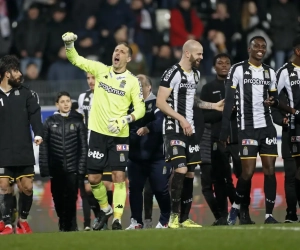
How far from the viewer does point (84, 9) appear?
2442cm

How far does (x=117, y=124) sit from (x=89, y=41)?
9613mm

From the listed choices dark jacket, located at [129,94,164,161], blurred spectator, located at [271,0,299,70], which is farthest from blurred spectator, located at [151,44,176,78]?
dark jacket, located at [129,94,164,161]

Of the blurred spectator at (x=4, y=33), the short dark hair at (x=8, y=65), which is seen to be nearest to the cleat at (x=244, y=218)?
the short dark hair at (x=8, y=65)

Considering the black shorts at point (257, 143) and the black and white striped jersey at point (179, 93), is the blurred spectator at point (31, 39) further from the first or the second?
the black shorts at point (257, 143)

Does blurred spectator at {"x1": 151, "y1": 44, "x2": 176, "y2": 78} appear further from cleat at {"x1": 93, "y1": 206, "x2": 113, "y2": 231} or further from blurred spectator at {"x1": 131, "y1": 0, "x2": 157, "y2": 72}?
cleat at {"x1": 93, "y1": 206, "x2": 113, "y2": 231}

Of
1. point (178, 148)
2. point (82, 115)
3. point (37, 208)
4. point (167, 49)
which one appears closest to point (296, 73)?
point (178, 148)

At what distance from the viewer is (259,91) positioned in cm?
1452

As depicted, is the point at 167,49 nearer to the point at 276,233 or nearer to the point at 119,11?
the point at 119,11

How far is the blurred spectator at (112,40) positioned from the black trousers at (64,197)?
7.85m

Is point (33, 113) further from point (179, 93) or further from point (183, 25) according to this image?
point (183, 25)

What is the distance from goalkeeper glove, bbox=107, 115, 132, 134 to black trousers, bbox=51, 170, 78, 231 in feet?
6.80

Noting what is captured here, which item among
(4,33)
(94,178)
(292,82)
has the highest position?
(4,33)

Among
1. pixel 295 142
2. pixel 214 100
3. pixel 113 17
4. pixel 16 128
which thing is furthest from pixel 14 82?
pixel 113 17

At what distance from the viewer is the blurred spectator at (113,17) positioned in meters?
23.8
